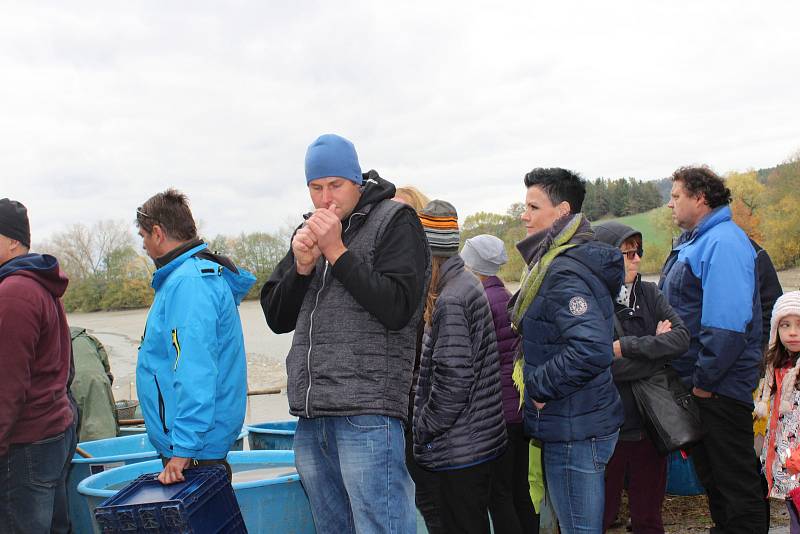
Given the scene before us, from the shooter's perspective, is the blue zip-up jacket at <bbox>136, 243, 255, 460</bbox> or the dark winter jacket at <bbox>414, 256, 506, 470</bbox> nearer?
the blue zip-up jacket at <bbox>136, 243, 255, 460</bbox>

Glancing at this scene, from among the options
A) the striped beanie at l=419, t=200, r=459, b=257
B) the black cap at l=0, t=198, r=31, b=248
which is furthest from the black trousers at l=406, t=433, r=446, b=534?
the black cap at l=0, t=198, r=31, b=248

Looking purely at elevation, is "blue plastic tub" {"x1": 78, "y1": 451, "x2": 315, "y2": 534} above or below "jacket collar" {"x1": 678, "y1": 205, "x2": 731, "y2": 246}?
below

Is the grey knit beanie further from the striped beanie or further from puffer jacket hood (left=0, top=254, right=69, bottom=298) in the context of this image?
puffer jacket hood (left=0, top=254, right=69, bottom=298)

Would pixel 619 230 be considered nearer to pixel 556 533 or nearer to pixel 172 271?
pixel 556 533

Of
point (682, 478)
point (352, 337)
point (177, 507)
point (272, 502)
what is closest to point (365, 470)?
point (352, 337)

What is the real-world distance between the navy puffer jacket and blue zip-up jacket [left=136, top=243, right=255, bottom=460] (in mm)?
1241

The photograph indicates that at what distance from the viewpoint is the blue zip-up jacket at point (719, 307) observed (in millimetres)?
3572

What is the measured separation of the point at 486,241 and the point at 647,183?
105ft

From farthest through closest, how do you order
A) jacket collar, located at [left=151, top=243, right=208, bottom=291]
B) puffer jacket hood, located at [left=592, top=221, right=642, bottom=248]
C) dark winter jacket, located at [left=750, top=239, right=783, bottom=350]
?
1. dark winter jacket, located at [left=750, top=239, right=783, bottom=350]
2. puffer jacket hood, located at [left=592, top=221, right=642, bottom=248]
3. jacket collar, located at [left=151, top=243, right=208, bottom=291]

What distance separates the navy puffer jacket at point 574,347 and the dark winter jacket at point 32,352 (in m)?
2.29

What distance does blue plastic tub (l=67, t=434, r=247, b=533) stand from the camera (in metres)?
4.07

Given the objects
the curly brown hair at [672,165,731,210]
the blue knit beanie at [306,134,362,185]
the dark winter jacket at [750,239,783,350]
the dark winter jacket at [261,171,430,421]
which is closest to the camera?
the dark winter jacket at [261,171,430,421]

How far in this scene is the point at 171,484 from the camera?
2.50 metres

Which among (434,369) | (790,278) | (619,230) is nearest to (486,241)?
(619,230)
